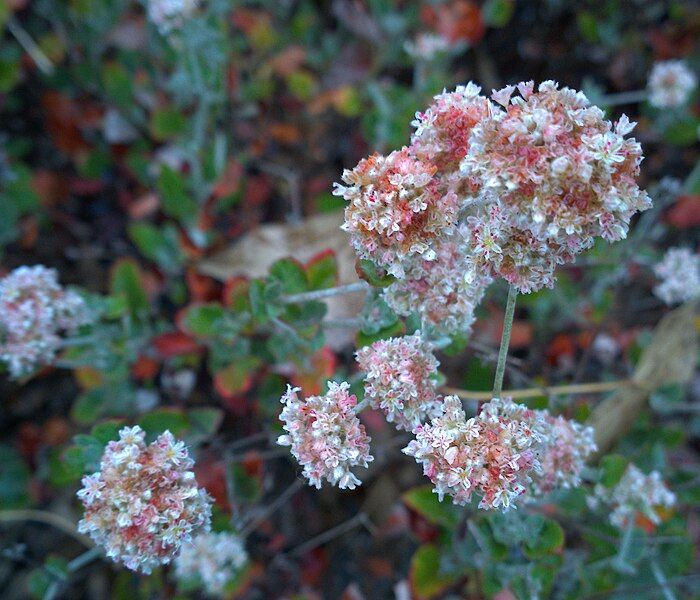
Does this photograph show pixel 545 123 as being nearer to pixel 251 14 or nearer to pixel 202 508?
pixel 202 508

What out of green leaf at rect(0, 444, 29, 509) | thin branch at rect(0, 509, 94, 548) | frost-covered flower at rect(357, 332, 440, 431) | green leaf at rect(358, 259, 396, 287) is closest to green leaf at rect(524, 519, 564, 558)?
frost-covered flower at rect(357, 332, 440, 431)

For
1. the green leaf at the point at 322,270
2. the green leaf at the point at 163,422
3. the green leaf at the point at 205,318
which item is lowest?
the green leaf at the point at 163,422

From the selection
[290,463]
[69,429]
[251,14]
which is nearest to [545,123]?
[290,463]

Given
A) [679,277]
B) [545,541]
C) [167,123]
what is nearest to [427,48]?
[167,123]

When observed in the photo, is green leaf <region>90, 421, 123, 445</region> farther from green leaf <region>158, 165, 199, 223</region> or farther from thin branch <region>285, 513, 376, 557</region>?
green leaf <region>158, 165, 199, 223</region>

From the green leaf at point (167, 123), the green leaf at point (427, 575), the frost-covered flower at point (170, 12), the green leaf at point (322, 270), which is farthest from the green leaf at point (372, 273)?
the green leaf at point (167, 123)

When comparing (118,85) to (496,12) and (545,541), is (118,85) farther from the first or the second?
(545,541)

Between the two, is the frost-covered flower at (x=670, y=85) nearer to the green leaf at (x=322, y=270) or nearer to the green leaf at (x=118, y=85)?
the green leaf at (x=322, y=270)
